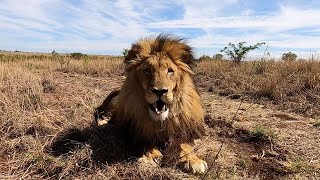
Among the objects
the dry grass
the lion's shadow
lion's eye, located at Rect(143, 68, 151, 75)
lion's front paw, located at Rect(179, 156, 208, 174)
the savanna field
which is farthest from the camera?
the dry grass

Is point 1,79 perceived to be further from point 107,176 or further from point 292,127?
point 292,127

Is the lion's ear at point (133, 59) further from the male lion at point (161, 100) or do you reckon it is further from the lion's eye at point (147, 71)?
the lion's eye at point (147, 71)

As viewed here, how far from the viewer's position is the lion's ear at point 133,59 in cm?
437

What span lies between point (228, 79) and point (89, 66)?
5749mm

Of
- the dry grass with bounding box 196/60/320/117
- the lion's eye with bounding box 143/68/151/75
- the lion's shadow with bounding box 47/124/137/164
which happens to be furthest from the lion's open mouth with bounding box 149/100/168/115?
the dry grass with bounding box 196/60/320/117

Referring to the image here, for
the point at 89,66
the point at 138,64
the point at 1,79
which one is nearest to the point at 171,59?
the point at 138,64

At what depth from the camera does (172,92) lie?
13.5ft

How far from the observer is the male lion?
4.02 metres

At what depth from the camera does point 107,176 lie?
3.84 m

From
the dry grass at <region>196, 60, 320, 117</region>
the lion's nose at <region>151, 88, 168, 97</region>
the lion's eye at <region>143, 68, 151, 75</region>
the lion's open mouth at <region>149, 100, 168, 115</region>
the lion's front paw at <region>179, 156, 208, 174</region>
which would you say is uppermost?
the lion's eye at <region>143, 68, 151, 75</region>

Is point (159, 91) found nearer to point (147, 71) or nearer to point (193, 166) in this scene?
point (147, 71)

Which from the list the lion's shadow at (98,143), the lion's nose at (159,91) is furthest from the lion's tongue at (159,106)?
the lion's shadow at (98,143)

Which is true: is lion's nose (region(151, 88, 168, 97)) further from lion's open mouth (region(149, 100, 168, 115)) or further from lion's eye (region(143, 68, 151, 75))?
lion's eye (region(143, 68, 151, 75))

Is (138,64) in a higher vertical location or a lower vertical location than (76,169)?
higher
